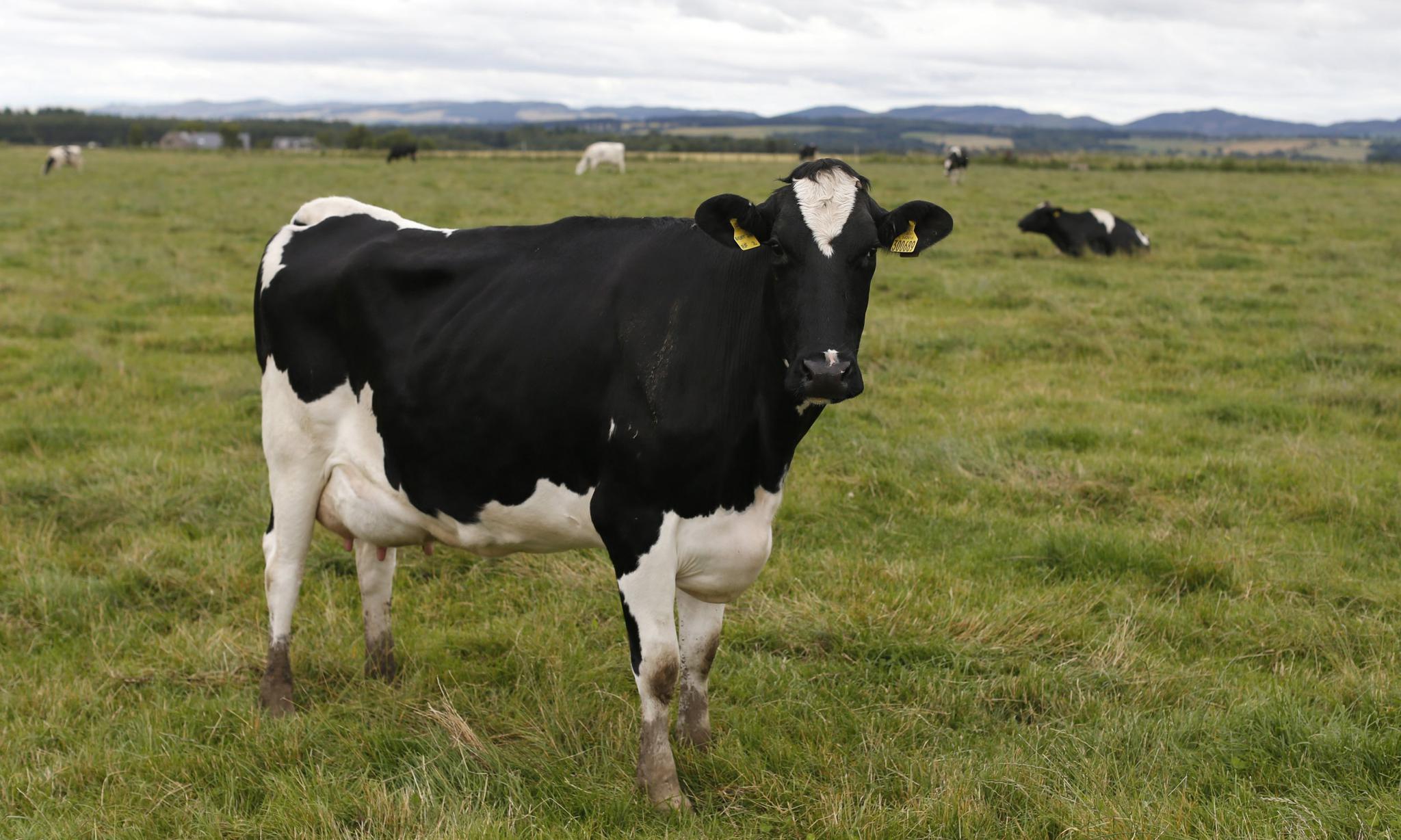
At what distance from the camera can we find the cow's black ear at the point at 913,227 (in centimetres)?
353

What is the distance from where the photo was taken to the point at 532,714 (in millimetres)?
4258

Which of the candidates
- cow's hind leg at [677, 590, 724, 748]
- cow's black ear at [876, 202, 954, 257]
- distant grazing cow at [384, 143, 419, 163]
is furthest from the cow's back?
distant grazing cow at [384, 143, 419, 163]

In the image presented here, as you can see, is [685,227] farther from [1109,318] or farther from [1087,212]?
[1087,212]

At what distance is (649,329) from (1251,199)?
27936 millimetres

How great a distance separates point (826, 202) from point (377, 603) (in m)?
2.67

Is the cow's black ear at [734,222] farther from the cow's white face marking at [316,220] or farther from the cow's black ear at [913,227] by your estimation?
the cow's white face marking at [316,220]

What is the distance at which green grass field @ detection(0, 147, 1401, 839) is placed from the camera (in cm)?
364

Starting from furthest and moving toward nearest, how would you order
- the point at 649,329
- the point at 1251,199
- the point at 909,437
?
the point at 1251,199 < the point at 909,437 < the point at 649,329

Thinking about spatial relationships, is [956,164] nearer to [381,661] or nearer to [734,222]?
[381,661]

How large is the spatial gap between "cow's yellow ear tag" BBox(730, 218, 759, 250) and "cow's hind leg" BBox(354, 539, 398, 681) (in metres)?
2.23

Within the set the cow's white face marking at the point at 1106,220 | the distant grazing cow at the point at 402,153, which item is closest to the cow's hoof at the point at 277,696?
the cow's white face marking at the point at 1106,220

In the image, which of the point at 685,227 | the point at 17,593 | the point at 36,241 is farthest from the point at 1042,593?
the point at 36,241

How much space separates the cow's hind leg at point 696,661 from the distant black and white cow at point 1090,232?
49.5 ft

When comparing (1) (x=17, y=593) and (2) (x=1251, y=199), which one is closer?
(1) (x=17, y=593)
